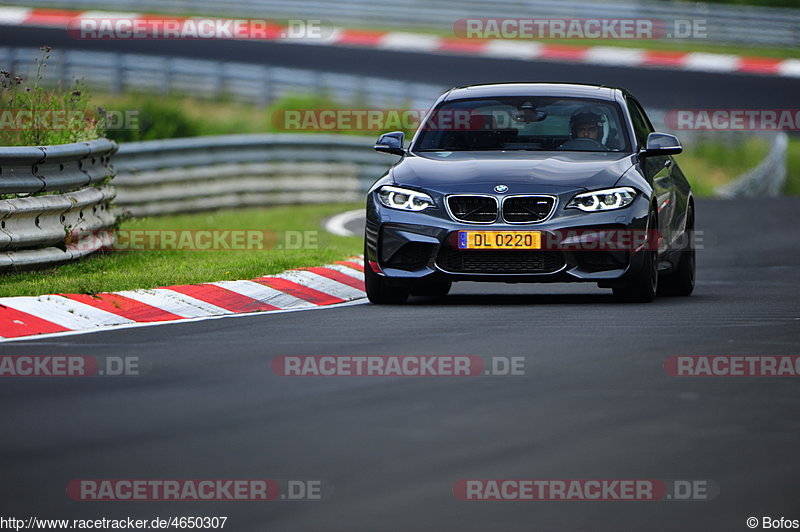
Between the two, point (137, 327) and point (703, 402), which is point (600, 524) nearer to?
point (703, 402)

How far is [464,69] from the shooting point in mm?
41500

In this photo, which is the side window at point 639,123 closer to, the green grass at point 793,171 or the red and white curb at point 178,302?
the red and white curb at point 178,302

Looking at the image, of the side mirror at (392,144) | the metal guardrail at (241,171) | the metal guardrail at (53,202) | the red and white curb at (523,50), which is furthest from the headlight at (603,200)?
the red and white curb at (523,50)

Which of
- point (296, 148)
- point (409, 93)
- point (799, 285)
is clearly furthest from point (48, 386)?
point (409, 93)

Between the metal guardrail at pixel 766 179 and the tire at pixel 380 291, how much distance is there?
18.2 meters

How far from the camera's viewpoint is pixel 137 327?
1039 centimetres

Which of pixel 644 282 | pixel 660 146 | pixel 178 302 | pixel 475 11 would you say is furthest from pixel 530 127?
pixel 475 11

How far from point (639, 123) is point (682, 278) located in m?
1.26

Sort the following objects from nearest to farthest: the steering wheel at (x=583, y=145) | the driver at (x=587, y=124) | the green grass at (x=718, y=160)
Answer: the steering wheel at (x=583, y=145) → the driver at (x=587, y=124) → the green grass at (x=718, y=160)

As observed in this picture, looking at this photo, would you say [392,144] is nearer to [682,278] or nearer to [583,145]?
[583,145]

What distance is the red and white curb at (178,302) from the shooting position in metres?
10.4

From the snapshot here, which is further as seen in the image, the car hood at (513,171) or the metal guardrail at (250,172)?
the metal guardrail at (250,172)

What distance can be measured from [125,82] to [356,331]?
28.3 meters

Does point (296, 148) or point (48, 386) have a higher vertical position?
point (48, 386)
